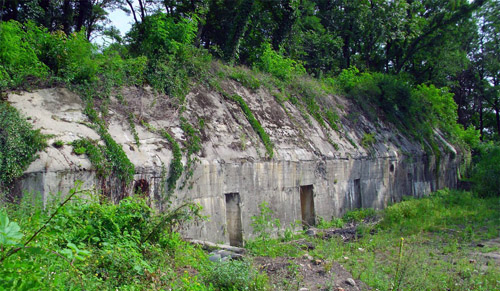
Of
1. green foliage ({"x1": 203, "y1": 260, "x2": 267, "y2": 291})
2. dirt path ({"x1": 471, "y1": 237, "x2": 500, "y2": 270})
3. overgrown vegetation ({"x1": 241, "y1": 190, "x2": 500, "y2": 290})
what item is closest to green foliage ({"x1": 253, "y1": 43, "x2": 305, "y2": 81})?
overgrown vegetation ({"x1": 241, "y1": 190, "x2": 500, "y2": 290})

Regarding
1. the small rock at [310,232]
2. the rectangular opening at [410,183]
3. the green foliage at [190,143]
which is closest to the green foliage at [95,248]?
the green foliage at [190,143]

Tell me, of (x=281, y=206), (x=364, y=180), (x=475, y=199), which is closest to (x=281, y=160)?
(x=281, y=206)

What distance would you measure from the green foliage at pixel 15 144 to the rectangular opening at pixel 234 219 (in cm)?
437

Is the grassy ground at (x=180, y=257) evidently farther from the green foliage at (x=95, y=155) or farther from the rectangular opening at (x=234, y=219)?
the green foliage at (x=95, y=155)

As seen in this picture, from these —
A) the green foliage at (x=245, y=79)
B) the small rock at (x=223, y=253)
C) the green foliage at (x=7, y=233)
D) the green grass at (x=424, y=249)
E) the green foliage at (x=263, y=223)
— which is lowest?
the green grass at (x=424, y=249)

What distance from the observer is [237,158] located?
10094mm

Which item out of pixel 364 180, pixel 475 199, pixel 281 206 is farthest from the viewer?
pixel 475 199

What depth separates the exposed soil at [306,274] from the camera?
20.1ft

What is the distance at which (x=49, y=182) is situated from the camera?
6.66 m

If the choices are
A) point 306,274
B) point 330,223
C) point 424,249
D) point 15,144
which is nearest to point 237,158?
point 330,223

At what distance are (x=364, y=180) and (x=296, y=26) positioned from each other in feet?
33.1

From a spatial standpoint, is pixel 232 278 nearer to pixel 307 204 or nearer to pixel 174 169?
pixel 174 169

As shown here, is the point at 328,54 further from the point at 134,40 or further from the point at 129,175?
the point at 129,175

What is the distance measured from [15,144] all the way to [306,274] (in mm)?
5123
